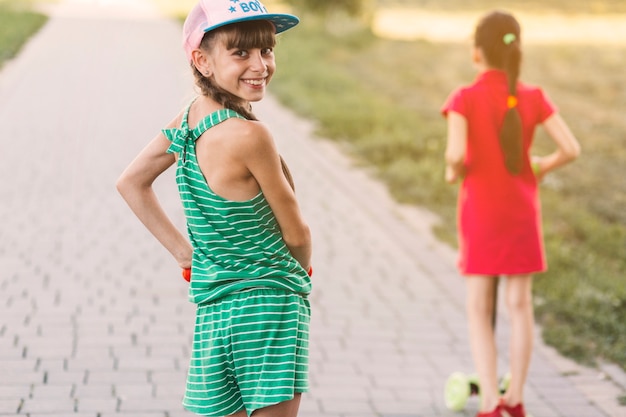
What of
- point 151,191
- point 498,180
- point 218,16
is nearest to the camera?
point 218,16

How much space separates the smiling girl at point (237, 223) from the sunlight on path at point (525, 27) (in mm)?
22772

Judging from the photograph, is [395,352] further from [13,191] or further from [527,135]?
[13,191]

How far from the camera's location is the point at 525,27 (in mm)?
28516

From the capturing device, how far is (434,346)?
18.1 ft

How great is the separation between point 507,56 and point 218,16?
1.82m

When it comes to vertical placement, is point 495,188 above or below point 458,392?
above

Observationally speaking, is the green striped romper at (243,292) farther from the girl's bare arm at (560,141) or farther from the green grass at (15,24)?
the green grass at (15,24)

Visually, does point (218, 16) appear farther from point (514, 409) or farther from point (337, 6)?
point (337, 6)

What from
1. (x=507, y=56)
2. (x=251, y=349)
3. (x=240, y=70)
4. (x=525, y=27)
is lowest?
(x=251, y=349)

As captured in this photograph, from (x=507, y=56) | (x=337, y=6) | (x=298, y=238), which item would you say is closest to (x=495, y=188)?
(x=507, y=56)

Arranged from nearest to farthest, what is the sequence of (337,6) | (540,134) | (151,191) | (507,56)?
(151,191) → (507,56) → (540,134) → (337,6)

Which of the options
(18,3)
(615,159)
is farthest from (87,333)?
(18,3)

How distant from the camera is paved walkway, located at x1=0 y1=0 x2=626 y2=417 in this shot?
4625 millimetres

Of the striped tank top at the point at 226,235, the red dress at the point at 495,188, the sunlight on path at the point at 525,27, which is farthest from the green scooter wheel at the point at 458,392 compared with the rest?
the sunlight on path at the point at 525,27
